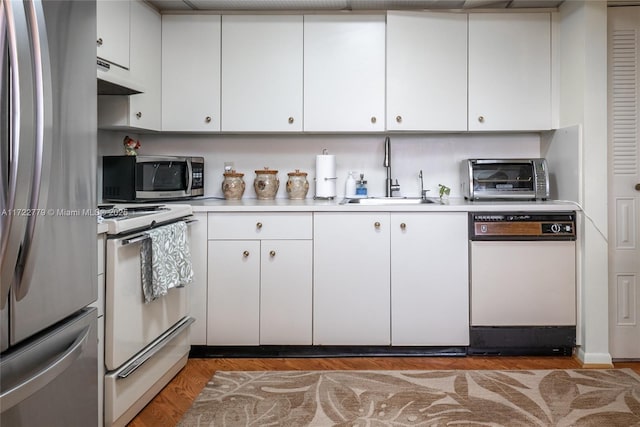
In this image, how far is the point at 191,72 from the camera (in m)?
3.27

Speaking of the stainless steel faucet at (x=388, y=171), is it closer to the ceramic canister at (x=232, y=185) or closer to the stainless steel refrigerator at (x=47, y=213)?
the ceramic canister at (x=232, y=185)

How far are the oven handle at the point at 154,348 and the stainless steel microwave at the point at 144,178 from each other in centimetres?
77

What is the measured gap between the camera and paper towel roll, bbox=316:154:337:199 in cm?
341

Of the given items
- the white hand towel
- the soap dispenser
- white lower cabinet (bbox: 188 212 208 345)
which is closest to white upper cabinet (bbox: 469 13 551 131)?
the soap dispenser

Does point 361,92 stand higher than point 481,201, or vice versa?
point 361,92

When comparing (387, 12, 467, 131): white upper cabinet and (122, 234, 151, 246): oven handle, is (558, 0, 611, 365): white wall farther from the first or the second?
(122, 234, 151, 246): oven handle

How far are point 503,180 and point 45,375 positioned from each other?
280 centimetres

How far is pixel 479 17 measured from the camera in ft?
10.5

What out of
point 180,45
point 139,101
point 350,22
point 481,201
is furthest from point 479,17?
point 139,101

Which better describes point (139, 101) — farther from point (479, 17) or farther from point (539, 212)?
point (539, 212)

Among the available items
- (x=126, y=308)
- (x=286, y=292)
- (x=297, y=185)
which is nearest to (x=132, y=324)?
(x=126, y=308)

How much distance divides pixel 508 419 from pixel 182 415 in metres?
1.39

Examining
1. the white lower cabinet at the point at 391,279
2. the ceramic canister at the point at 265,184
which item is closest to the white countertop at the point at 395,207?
the white lower cabinet at the point at 391,279

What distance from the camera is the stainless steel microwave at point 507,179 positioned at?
3.22 metres
